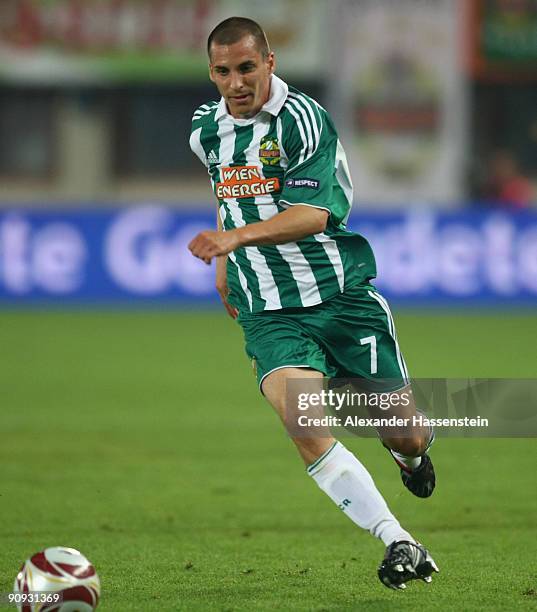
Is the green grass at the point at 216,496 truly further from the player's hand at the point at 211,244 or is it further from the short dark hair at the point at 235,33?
the short dark hair at the point at 235,33

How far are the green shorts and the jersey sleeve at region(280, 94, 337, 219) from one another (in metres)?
0.46

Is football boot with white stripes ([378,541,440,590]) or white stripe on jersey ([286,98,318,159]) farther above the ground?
white stripe on jersey ([286,98,318,159])

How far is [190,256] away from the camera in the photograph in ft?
56.0

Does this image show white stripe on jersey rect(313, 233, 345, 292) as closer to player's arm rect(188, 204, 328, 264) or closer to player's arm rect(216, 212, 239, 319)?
player's arm rect(188, 204, 328, 264)

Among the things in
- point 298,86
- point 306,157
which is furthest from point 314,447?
point 298,86

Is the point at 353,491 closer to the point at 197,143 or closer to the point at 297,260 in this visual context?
the point at 297,260

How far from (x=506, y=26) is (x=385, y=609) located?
1874cm

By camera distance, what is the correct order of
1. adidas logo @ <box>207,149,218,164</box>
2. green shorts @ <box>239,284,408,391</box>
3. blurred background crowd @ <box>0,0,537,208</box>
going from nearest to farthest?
green shorts @ <box>239,284,408,391</box> < adidas logo @ <box>207,149,218,164</box> < blurred background crowd @ <box>0,0,537,208</box>

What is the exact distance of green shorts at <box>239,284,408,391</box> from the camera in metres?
5.45

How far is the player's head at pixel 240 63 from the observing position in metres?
5.19

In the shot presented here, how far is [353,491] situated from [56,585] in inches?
47.9

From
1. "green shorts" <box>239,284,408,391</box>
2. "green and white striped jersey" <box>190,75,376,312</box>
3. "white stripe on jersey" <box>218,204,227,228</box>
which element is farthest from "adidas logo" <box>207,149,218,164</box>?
"green shorts" <box>239,284,408,391</box>

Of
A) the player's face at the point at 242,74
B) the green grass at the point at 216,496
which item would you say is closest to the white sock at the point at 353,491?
the green grass at the point at 216,496

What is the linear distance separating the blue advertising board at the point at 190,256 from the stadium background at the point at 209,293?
0.09 feet
